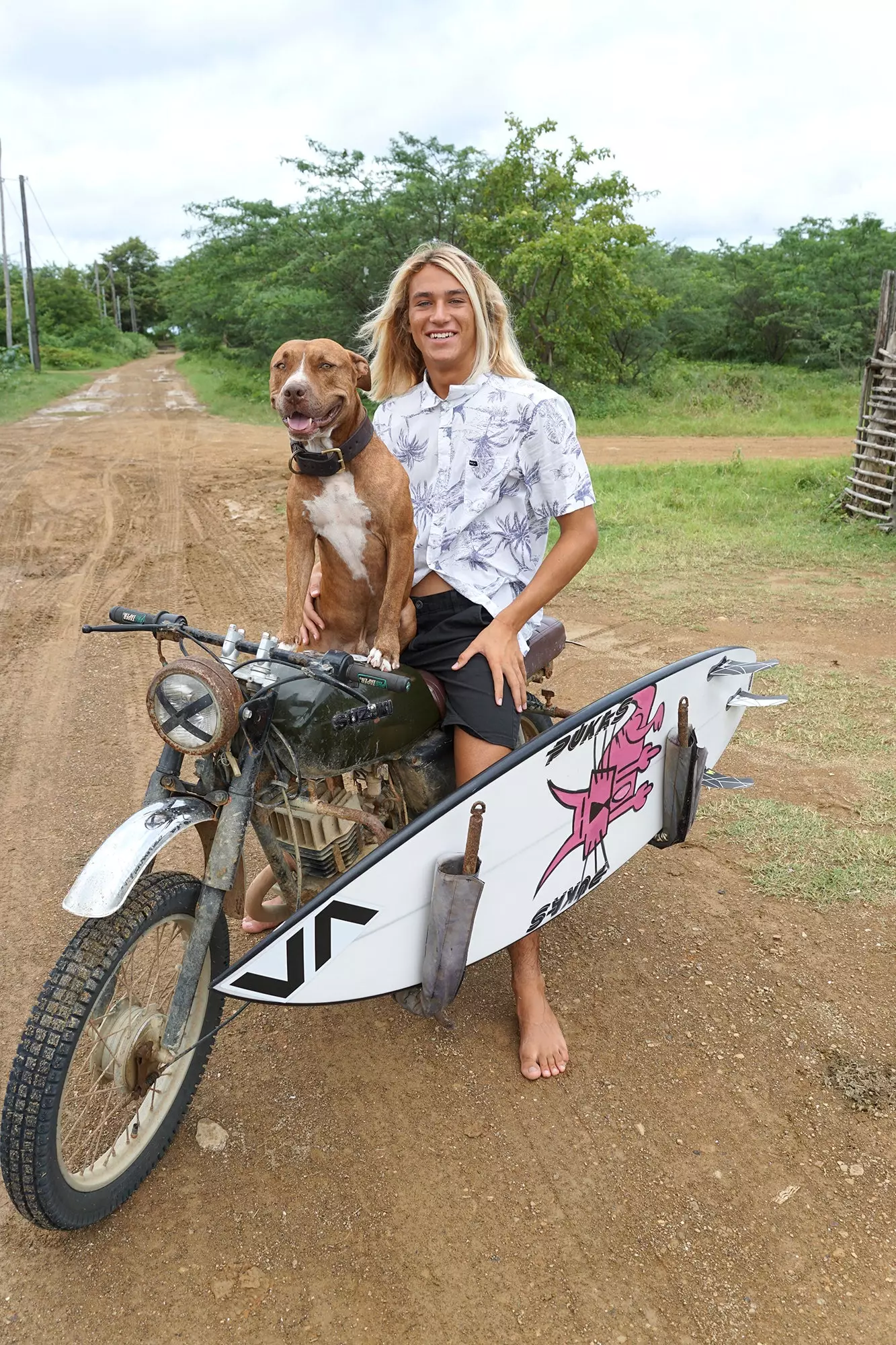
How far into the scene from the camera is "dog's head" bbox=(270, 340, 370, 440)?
6.91 feet

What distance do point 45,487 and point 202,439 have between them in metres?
4.35

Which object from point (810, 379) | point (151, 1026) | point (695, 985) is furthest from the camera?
point (810, 379)

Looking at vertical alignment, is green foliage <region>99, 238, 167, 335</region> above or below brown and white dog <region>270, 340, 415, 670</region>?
above

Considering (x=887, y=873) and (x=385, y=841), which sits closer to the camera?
(x=385, y=841)

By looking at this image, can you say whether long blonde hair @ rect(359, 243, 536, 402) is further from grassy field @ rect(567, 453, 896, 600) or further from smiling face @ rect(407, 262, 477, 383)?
grassy field @ rect(567, 453, 896, 600)

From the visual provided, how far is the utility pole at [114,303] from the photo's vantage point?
7756cm

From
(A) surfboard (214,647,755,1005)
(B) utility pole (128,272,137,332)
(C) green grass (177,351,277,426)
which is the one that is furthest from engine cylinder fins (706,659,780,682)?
(B) utility pole (128,272,137,332)

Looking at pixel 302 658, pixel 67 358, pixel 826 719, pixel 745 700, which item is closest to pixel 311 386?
pixel 302 658

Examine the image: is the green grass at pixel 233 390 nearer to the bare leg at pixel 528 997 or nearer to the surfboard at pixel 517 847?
the surfboard at pixel 517 847

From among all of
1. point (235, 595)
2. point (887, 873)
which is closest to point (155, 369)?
point (235, 595)

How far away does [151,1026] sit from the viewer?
2094 mm

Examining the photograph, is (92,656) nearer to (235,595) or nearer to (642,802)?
(235,595)

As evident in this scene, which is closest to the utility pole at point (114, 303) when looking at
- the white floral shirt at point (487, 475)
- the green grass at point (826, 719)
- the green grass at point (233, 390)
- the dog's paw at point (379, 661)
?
the green grass at point (233, 390)

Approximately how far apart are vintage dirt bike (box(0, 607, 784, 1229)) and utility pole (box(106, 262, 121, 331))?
8413 cm
